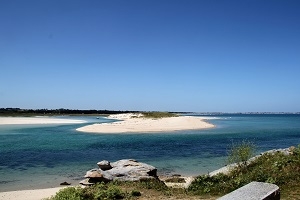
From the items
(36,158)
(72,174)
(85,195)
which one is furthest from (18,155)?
(85,195)

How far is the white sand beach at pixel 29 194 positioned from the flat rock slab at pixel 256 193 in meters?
10.3

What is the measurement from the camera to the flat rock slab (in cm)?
939

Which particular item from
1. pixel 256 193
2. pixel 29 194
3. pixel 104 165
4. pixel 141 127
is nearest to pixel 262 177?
pixel 256 193

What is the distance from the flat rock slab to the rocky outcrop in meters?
8.05

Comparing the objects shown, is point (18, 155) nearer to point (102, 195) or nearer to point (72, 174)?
point (72, 174)

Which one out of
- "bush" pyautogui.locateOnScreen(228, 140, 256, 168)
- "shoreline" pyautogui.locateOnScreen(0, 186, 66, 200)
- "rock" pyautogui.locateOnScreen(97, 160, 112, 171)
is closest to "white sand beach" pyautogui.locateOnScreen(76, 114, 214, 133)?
"rock" pyautogui.locateOnScreen(97, 160, 112, 171)

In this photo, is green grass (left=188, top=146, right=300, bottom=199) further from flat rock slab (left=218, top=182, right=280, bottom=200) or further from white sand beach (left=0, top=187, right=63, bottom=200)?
white sand beach (left=0, top=187, right=63, bottom=200)

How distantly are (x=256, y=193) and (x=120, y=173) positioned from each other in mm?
9635

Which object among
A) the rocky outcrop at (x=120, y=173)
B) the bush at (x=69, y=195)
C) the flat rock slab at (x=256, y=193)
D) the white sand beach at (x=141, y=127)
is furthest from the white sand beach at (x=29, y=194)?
the white sand beach at (x=141, y=127)

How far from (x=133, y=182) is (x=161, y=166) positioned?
9066 mm

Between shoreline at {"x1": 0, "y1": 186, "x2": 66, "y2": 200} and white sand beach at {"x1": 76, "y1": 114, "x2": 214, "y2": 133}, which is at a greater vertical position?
white sand beach at {"x1": 76, "y1": 114, "x2": 214, "y2": 133}

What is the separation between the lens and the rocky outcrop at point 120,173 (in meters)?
17.3

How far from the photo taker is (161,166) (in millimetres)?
25781

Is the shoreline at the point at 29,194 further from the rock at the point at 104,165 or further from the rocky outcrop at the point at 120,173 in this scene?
the rock at the point at 104,165
